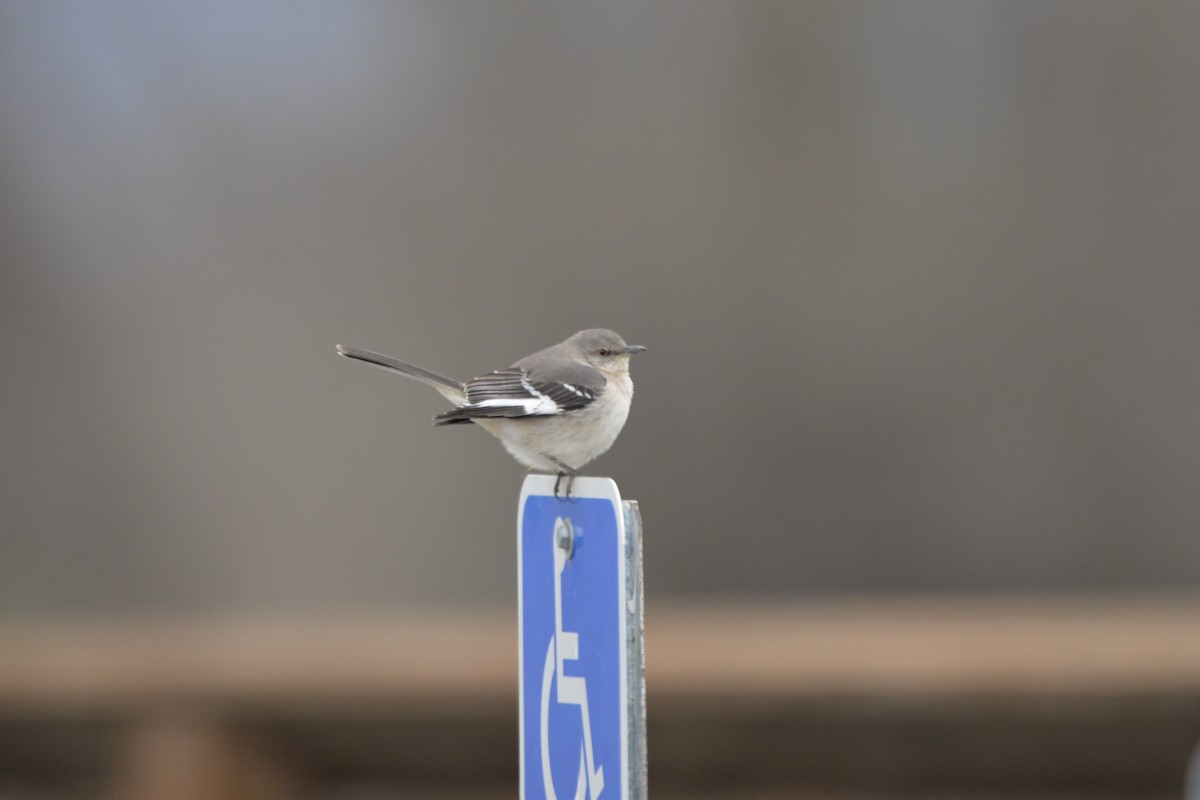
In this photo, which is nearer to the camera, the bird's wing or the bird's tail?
the bird's tail

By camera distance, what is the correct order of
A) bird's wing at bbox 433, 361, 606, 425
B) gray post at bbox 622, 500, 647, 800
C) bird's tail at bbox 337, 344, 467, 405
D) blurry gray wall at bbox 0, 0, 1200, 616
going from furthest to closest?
1. blurry gray wall at bbox 0, 0, 1200, 616
2. bird's wing at bbox 433, 361, 606, 425
3. bird's tail at bbox 337, 344, 467, 405
4. gray post at bbox 622, 500, 647, 800

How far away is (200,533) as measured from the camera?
10578 mm

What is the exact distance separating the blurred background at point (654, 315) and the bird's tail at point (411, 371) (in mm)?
5134

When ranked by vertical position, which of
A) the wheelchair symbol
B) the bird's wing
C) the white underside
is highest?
the bird's wing

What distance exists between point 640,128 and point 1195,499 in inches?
186

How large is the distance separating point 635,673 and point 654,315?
23.4ft

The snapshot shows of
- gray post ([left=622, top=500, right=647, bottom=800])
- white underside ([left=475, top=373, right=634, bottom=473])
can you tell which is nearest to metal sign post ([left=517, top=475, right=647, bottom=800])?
gray post ([left=622, top=500, right=647, bottom=800])

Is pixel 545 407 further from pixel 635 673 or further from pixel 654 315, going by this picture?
pixel 654 315

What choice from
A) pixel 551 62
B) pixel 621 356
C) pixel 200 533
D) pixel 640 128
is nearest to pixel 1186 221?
pixel 640 128

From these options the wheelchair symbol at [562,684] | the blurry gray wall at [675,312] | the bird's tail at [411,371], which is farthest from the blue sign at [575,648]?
the blurry gray wall at [675,312]

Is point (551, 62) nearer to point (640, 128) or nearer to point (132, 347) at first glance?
point (640, 128)

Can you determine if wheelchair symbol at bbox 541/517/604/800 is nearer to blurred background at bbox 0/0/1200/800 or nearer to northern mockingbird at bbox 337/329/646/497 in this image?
northern mockingbird at bbox 337/329/646/497

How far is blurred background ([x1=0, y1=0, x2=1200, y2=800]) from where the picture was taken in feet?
30.5

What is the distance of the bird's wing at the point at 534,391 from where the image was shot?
13.1 ft
